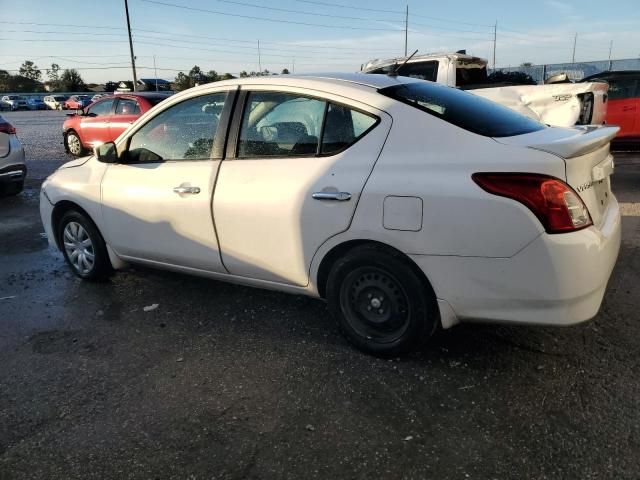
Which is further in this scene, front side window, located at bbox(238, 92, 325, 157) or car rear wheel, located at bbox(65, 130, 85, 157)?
car rear wheel, located at bbox(65, 130, 85, 157)

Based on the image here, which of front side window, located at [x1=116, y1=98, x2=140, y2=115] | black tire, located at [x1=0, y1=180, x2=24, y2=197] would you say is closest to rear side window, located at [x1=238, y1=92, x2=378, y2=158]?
black tire, located at [x1=0, y1=180, x2=24, y2=197]

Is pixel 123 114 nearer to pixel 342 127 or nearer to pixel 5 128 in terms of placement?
pixel 5 128

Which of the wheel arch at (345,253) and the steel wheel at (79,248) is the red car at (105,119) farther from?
the wheel arch at (345,253)

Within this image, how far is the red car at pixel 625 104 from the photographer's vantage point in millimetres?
10156

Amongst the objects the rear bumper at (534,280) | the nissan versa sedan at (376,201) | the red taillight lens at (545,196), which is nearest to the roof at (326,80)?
the nissan versa sedan at (376,201)

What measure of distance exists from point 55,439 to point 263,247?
149 centimetres

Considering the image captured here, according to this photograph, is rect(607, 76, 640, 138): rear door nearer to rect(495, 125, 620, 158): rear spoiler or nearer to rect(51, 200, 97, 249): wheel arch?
rect(495, 125, 620, 158): rear spoiler

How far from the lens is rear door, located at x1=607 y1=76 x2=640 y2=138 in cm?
1016

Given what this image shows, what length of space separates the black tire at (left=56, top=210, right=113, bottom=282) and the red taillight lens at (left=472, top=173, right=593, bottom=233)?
125 inches

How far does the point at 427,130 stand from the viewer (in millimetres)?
2803

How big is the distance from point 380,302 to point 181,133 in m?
1.89

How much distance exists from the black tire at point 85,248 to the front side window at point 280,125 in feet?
5.53

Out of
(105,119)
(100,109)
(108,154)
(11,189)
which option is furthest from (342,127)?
(100,109)

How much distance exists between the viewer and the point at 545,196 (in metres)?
2.45
